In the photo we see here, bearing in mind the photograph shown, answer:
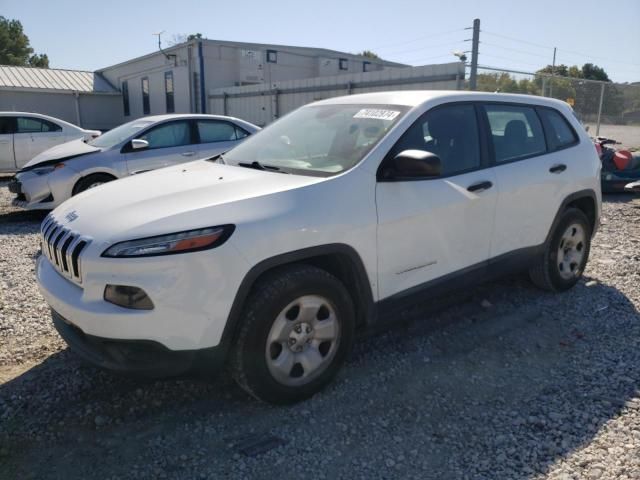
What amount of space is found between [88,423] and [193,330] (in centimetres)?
92

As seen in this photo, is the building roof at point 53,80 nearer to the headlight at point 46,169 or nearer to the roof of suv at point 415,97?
the headlight at point 46,169

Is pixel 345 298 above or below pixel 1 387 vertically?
above

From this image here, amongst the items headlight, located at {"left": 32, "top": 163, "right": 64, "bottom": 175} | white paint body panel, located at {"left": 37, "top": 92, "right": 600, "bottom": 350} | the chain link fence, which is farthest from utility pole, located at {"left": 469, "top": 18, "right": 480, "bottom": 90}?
headlight, located at {"left": 32, "top": 163, "right": 64, "bottom": 175}

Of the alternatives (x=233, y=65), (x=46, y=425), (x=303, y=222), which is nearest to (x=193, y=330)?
(x=303, y=222)

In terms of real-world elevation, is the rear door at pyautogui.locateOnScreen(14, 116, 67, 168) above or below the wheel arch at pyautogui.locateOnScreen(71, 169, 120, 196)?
above

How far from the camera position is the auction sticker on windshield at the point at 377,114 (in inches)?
136

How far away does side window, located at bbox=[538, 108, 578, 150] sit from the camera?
4527 mm

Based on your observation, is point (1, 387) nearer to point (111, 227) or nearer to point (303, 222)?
point (111, 227)

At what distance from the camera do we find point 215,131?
8328 millimetres

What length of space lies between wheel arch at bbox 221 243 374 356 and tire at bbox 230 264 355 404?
69 millimetres

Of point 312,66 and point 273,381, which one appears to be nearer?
point 273,381

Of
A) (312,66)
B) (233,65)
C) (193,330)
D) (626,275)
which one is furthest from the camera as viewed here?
(312,66)

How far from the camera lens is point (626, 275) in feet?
17.5

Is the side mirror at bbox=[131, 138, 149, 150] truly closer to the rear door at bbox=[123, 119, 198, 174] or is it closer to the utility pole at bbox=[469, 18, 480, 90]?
the rear door at bbox=[123, 119, 198, 174]
